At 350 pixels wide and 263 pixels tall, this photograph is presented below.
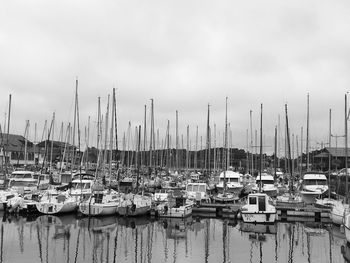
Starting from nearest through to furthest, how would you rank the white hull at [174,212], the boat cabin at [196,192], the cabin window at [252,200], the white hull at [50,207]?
1. the cabin window at [252,200]
2. the white hull at [174,212]
3. the white hull at [50,207]
4. the boat cabin at [196,192]

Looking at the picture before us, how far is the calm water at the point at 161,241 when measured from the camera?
22609 mm

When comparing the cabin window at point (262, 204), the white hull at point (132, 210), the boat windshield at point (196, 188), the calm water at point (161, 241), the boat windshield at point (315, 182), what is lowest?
the calm water at point (161, 241)

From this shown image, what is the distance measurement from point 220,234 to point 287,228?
6.28 meters

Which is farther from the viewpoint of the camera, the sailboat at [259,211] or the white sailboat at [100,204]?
the white sailboat at [100,204]

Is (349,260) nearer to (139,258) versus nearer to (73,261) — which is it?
(139,258)

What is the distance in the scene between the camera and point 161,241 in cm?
2670

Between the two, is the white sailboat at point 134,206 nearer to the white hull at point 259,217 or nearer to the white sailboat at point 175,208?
the white sailboat at point 175,208

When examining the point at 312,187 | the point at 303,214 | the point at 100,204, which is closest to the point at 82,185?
the point at 100,204

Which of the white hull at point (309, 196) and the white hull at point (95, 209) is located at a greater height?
the white hull at point (309, 196)

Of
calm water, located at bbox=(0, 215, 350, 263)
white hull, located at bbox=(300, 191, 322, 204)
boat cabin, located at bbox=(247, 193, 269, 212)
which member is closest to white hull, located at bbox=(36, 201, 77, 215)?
calm water, located at bbox=(0, 215, 350, 263)

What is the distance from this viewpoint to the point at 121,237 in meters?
27.8

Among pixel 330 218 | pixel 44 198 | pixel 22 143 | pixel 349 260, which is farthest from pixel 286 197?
pixel 22 143

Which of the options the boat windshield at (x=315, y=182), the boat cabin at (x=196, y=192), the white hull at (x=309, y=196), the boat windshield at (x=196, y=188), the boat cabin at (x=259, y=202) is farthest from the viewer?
the boat windshield at (x=315, y=182)

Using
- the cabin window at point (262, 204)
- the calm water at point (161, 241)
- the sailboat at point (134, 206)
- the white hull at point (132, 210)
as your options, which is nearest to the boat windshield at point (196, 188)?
the sailboat at point (134, 206)
